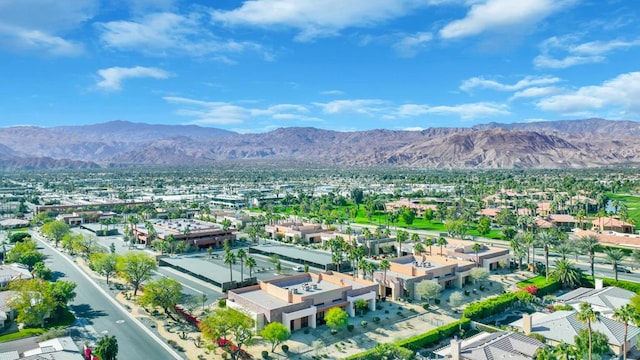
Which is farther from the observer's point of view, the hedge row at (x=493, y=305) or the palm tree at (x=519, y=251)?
the palm tree at (x=519, y=251)

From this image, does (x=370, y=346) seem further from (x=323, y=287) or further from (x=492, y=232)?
(x=492, y=232)

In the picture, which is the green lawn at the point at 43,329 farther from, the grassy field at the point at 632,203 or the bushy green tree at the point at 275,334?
the grassy field at the point at 632,203

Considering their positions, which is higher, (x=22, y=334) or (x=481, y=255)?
(x=481, y=255)

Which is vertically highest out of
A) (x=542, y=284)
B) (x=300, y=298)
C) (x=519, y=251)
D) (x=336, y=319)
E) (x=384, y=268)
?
(x=384, y=268)

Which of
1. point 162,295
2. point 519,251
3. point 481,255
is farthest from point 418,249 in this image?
point 162,295

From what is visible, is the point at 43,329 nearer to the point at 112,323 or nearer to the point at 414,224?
the point at 112,323

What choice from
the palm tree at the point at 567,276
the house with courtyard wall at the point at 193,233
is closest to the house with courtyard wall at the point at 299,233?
the house with courtyard wall at the point at 193,233
